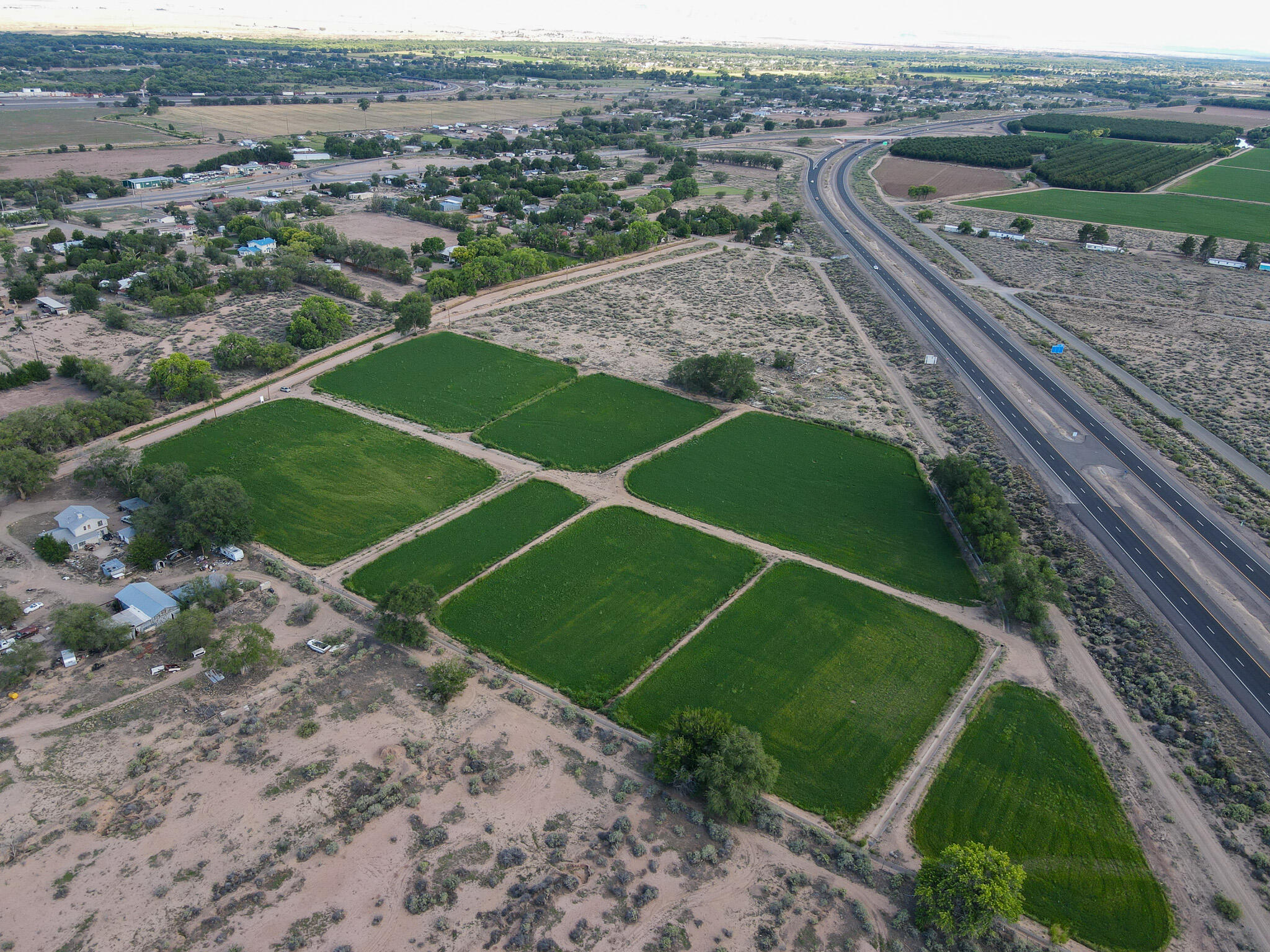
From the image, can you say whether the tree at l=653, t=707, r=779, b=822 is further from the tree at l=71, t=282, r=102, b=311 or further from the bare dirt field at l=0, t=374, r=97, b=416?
the tree at l=71, t=282, r=102, b=311

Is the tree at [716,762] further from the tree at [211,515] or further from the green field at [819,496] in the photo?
the tree at [211,515]

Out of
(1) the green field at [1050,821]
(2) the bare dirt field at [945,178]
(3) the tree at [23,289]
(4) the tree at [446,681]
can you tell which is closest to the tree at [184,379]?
(3) the tree at [23,289]

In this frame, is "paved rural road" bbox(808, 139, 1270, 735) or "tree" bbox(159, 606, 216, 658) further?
"paved rural road" bbox(808, 139, 1270, 735)

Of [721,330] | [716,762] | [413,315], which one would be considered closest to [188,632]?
[716,762]

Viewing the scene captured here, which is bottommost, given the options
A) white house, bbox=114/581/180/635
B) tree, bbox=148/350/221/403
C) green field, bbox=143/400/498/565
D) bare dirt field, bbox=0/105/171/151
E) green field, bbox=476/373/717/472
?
white house, bbox=114/581/180/635

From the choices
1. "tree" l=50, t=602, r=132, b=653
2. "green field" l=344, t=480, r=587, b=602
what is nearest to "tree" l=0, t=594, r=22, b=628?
"tree" l=50, t=602, r=132, b=653

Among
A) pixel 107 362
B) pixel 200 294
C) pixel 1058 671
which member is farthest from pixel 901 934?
pixel 200 294

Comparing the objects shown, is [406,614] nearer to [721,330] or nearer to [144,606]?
[144,606]
